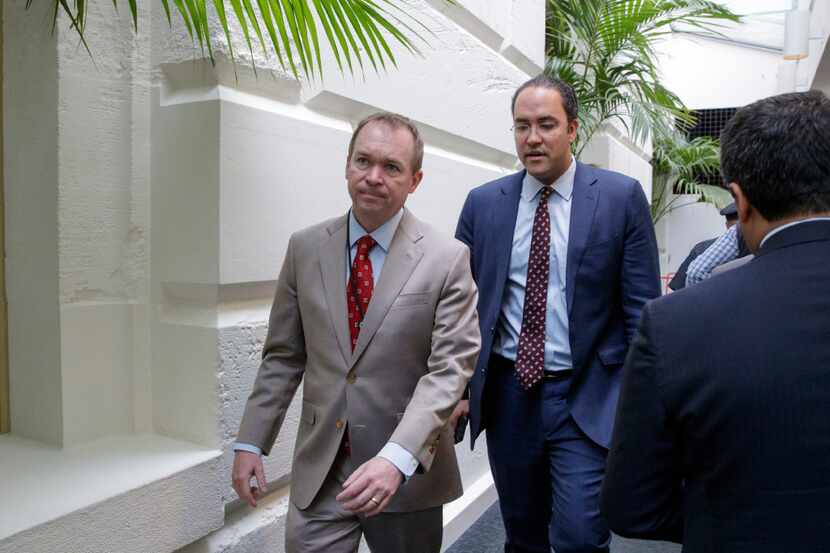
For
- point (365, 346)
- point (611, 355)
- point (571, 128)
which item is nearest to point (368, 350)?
point (365, 346)

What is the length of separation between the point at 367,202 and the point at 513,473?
3.87 ft

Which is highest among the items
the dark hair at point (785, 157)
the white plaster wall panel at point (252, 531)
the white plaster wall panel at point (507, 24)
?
the white plaster wall panel at point (507, 24)

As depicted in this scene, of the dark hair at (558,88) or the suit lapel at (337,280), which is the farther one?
the dark hair at (558,88)

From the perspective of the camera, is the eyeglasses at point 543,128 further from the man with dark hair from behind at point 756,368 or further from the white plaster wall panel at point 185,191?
the man with dark hair from behind at point 756,368

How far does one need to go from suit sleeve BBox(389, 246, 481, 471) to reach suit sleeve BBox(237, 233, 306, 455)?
37 centimetres

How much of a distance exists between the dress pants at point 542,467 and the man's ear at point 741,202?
1.29 meters

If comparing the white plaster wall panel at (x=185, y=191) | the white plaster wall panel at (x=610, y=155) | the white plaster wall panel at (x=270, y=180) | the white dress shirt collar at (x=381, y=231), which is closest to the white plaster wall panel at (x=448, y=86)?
the white plaster wall panel at (x=270, y=180)

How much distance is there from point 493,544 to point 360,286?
7.86 feet

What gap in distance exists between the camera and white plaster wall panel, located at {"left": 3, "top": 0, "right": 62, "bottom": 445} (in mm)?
2102

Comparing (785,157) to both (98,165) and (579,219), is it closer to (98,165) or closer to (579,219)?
(579,219)

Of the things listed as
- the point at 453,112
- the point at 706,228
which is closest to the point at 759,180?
the point at 453,112

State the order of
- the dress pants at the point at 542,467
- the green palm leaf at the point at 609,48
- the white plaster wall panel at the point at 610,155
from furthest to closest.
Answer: the white plaster wall panel at the point at 610,155
the green palm leaf at the point at 609,48
the dress pants at the point at 542,467

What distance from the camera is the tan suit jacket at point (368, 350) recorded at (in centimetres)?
194

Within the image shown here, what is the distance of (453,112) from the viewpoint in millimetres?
3779
